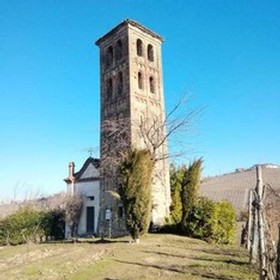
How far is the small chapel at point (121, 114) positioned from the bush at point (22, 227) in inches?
176

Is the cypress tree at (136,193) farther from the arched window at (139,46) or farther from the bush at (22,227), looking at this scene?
the arched window at (139,46)

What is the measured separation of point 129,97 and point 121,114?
5.09 feet

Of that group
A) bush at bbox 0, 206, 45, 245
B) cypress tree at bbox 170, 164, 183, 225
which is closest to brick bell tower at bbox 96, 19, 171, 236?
cypress tree at bbox 170, 164, 183, 225

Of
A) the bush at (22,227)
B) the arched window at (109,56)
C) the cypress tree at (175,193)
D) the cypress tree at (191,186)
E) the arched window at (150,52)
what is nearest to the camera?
the cypress tree at (191,186)

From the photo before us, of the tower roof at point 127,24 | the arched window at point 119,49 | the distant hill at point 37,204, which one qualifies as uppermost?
the tower roof at point 127,24

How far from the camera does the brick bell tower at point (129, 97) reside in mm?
26391

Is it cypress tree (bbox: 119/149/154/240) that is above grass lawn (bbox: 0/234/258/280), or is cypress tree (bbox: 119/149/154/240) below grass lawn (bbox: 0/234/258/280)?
above

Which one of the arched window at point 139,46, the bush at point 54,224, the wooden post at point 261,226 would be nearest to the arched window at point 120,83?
the arched window at point 139,46

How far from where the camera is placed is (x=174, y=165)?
2939 centimetres

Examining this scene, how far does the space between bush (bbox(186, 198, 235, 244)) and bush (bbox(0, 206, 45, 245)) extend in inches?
471

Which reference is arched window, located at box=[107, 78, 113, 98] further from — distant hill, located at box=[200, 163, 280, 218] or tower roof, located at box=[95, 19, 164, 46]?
distant hill, located at box=[200, 163, 280, 218]

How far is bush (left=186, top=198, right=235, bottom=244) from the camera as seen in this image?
1989 cm

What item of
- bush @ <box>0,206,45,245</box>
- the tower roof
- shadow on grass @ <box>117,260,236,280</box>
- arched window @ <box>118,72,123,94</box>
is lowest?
shadow on grass @ <box>117,260,236,280</box>

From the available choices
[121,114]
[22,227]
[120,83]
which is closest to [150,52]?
[120,83]
